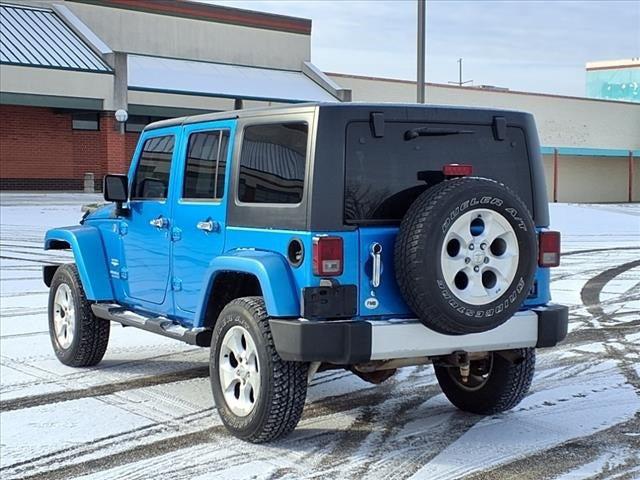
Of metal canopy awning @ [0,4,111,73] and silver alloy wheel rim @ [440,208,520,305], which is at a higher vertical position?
metal canopy awning @ [0,4,111,73]

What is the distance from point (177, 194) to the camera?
653 centimetres

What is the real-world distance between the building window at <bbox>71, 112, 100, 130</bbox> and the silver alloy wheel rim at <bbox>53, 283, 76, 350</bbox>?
26949 millimetres

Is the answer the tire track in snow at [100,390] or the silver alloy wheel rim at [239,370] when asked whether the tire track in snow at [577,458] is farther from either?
the tire track in snow at [100,390]

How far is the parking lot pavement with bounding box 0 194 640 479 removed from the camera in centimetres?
512

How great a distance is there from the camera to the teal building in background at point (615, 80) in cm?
7256

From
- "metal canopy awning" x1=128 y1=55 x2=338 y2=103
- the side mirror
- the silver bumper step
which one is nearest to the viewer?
the silver bumper step

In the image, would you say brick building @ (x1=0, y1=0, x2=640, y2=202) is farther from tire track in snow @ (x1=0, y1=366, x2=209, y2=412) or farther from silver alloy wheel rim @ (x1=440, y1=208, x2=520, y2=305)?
silver alloy wheel rim @ (x1=440, y1=208, x2=520, y2=305)

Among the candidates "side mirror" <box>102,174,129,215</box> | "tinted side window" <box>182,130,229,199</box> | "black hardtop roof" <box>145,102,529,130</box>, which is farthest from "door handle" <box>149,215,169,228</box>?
"black hardtop roof" <box>145,102,529,130</box>

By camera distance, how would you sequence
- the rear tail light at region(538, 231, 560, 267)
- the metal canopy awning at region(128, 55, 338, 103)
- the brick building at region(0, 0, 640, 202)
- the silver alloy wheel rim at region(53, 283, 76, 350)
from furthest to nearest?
the metal canopy awning at region(128, 55, 338, 103) → the brick building at region(0, 0, 640, 202) → the silver alloy wheel rim at region(53, 283, 76, 350) → the rear tail light at region(538, 231, 560, 267)

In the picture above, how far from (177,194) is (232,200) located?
0.80 metres

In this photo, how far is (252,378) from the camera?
5477 millimetres

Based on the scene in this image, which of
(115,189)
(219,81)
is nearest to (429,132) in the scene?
(115,189)

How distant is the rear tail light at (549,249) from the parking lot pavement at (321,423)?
1.03 meters

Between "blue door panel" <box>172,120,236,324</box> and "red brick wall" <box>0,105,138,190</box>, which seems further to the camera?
"red brick wall" <box>0,105,138,190</box>
